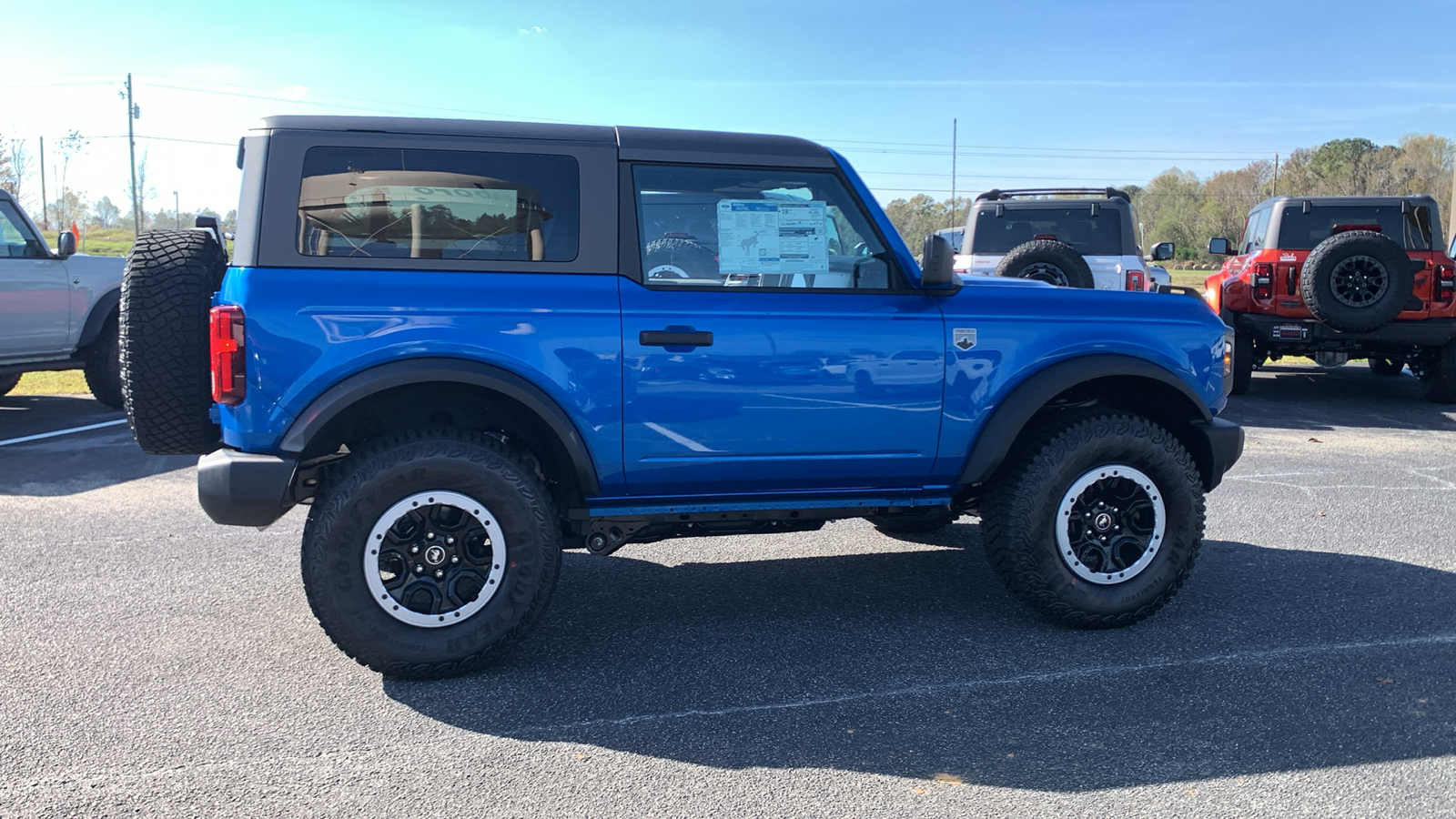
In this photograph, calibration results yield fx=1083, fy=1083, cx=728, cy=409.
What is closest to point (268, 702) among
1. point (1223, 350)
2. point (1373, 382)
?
point (1223, 350)

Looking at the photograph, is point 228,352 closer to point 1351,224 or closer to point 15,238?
point 15,238

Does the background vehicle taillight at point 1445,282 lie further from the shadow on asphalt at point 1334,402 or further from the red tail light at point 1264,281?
the red tail light at point 1264,281

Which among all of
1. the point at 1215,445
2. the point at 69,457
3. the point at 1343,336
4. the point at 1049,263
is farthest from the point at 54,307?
the point at 1343,336

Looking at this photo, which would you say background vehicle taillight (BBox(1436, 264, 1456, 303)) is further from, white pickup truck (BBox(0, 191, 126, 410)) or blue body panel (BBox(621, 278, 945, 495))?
white pickup truck (BBox(0, 191, 126, 410))

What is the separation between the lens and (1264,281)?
427 inches

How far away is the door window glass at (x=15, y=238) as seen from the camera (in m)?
9.30

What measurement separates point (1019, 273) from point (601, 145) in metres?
6.52

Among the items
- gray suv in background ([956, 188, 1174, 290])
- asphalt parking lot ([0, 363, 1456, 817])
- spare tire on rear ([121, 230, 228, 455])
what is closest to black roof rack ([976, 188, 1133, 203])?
gray suv in background ([956, 188, 1174, 290])

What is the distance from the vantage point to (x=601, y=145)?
395 cm

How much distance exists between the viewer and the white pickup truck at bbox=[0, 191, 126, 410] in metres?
9.25

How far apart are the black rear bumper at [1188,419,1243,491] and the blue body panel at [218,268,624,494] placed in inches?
97.0

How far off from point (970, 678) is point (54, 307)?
29.7 feet

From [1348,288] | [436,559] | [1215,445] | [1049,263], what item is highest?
[1049,263]

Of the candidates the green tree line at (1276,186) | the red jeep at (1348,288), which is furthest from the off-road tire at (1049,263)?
the green tree line at (1276,186)
